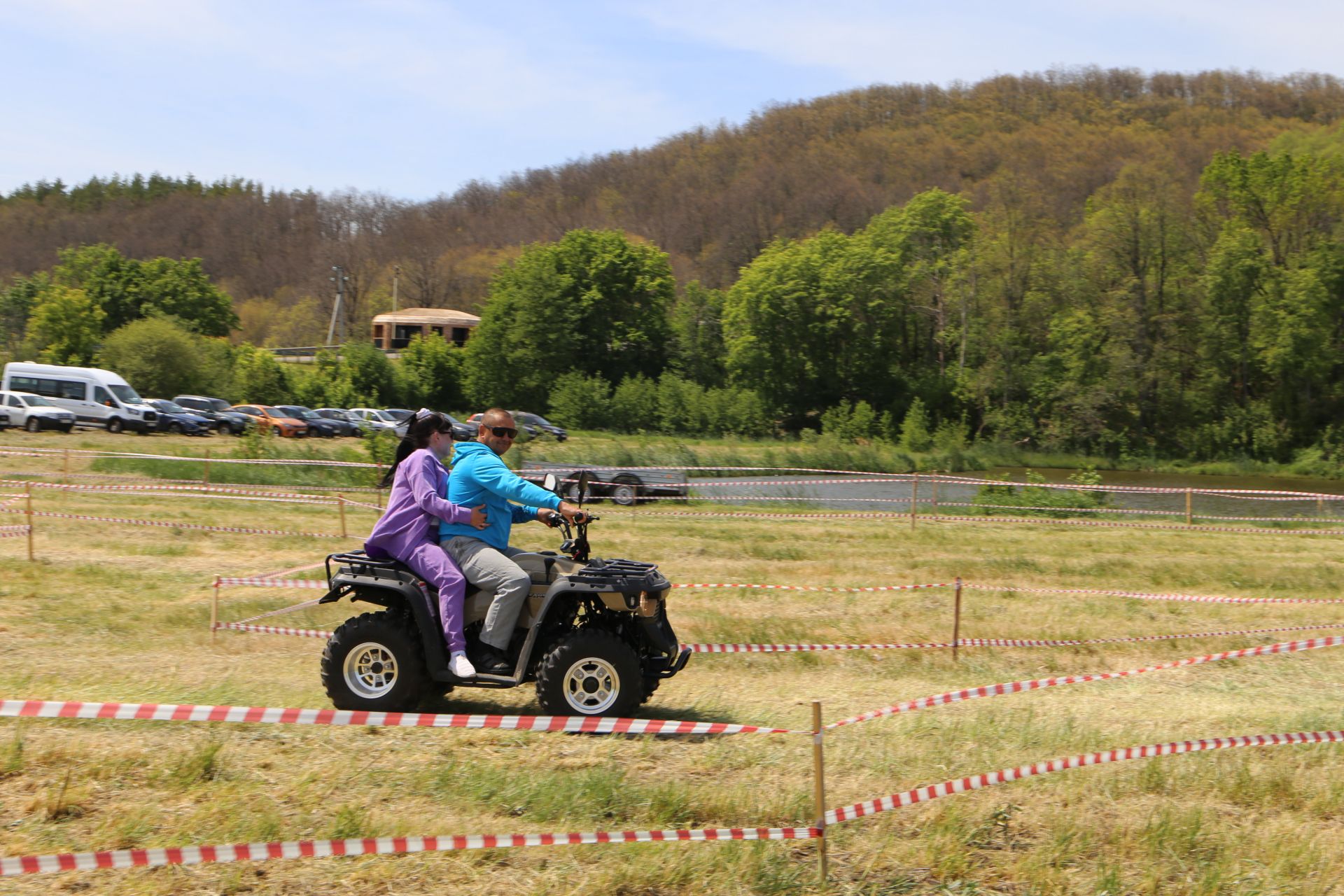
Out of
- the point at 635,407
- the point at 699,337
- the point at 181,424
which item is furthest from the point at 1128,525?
the point at 699,337

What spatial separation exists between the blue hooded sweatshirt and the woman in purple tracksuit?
10 centimetres

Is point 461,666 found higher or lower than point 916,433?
lower

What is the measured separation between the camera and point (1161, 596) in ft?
44.3

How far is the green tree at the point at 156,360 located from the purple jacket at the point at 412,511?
62.5m

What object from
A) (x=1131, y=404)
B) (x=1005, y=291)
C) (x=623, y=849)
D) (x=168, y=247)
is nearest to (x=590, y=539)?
(x=623, y=849)

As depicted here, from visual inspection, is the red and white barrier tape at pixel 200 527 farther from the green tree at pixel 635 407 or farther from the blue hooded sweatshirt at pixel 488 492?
the green tree at pixel 635 407

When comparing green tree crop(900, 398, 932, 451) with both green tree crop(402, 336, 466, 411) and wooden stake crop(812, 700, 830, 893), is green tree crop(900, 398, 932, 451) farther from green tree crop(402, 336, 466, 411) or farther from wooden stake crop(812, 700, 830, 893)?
wooden stake crop(812, 700, 830, 893)

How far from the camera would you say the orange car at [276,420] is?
5094 cm

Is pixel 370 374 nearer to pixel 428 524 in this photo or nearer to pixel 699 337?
pixel 699 337

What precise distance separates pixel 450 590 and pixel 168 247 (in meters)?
177

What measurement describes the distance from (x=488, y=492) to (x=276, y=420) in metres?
47.5

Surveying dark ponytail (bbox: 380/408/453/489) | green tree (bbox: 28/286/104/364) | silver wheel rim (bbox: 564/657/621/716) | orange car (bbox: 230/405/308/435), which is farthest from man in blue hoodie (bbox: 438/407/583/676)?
green tree (bbox: 28/286/104/364)

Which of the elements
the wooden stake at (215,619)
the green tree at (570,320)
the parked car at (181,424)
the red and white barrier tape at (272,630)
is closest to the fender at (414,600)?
the red and white barrier tape at (272,630)

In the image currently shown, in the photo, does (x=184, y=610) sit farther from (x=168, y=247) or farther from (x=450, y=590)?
(x=168, y=247)
